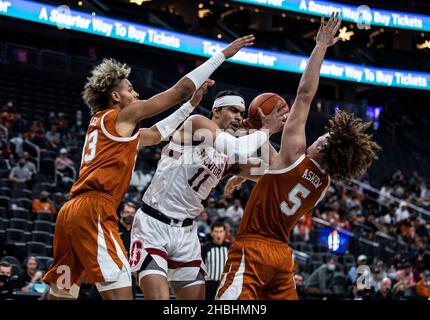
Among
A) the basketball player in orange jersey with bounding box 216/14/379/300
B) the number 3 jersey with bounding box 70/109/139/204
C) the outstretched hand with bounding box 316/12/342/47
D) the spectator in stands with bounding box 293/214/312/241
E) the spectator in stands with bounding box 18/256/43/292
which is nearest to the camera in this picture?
the basketball player in orange jersey with bounding box 216/14/379/300

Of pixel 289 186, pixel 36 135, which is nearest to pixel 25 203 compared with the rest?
pixel 36 135

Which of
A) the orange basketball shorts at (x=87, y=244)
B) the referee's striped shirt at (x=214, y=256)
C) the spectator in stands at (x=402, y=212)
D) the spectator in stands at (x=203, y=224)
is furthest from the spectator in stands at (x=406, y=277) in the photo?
the orange basketball shorts at (x=87, y=244)

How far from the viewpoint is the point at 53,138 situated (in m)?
17.2

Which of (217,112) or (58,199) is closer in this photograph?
(217,112)

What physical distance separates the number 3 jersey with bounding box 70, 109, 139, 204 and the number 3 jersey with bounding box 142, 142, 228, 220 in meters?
0.53

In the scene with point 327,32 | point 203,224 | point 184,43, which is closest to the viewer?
point 327,32

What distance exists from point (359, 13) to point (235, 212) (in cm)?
1498

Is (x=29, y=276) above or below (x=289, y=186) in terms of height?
below

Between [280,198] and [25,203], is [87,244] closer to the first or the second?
[280,198]

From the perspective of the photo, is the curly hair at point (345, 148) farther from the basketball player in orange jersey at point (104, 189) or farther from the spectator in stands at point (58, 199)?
the spectator in stands at point (58, 199)

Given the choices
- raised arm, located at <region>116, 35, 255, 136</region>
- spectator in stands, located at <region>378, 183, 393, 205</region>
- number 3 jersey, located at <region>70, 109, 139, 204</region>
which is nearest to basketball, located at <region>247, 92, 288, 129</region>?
raised arm, located at <region>116, 35, 255, 136</region>

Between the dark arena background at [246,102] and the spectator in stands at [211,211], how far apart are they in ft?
0.11

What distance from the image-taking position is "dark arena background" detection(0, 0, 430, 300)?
13.2 m

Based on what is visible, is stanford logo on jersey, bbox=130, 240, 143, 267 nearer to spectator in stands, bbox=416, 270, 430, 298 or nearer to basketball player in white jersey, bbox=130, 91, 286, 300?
basketball player in white jersey, bbox=130, 91, 286, 300
